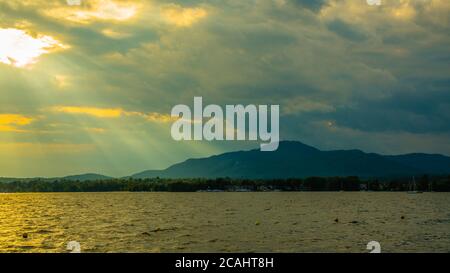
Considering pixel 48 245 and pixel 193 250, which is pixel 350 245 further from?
pixel 48 245

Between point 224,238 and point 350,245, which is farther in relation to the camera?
point 224,238
